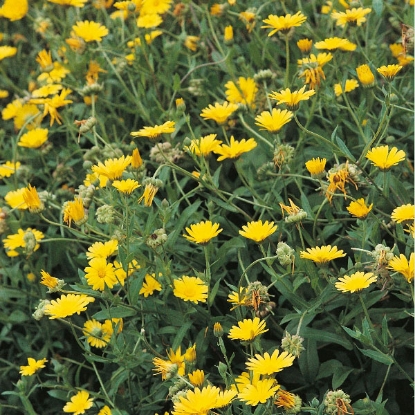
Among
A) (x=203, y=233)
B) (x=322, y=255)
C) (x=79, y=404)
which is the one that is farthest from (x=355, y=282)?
(x=79, y=404)

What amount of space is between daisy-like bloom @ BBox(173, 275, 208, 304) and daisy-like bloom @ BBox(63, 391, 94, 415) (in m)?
0.32

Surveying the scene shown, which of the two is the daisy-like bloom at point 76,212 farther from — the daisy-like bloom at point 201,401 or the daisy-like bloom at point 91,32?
the daisy-like bloom at point 91,32

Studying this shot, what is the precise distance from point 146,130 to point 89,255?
32cm

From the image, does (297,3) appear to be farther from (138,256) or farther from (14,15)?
(138,256)

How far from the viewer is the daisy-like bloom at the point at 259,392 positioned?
144 cm

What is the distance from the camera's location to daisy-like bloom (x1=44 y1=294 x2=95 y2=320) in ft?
5.48

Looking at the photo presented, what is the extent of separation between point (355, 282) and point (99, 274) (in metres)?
0.56

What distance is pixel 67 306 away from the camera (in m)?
1.69

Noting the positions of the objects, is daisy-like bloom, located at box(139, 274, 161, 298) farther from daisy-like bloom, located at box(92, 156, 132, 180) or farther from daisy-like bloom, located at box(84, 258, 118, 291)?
daisy-like bloom, located at box(92, 156, 132, 180)

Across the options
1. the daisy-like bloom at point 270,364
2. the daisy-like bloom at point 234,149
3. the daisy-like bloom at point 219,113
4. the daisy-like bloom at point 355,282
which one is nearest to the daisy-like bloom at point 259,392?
the daisy-like bloom at point 270,364

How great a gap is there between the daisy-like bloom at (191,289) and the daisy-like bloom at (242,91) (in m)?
0.64

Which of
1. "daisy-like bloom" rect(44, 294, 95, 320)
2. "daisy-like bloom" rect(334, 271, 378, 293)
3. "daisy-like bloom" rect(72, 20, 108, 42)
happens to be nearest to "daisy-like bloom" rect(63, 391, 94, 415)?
"daisy-like bloom" rect(44, 294, 95, 320)

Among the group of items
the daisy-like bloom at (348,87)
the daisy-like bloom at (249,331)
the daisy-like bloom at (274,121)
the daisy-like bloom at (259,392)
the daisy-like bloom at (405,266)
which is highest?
the daisy-like bloom at (274,121)

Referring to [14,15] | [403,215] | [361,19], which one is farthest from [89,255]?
[14,15]
